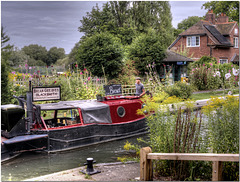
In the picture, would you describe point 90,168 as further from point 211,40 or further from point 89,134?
point 211,40

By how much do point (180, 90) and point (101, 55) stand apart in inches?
230

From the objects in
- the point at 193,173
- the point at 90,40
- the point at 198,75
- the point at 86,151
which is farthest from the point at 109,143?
the point at 198,75

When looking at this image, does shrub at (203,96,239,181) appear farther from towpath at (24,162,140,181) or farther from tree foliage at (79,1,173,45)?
tree foliage at (79,1,173,45)

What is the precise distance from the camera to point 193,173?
19.2ft

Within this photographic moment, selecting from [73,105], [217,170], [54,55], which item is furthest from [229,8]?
[217,170]

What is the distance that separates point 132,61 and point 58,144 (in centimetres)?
1466

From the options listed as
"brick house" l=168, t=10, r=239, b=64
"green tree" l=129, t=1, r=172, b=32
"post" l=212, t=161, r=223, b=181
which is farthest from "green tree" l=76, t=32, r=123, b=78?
"green tree" l=129, t=1, r=172, b=32

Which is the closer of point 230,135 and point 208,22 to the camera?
point 230,135

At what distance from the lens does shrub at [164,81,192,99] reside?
18.9 m

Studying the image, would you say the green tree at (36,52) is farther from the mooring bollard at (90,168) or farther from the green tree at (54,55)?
the mooring bollard at (90,168)

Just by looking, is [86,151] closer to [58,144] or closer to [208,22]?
[58,144]

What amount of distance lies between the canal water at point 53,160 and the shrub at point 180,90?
862 cm

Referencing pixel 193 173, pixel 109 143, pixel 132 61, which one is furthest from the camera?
pixel 132 61

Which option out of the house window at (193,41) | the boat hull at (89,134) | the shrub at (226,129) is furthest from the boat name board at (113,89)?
the house window at (193,41)
